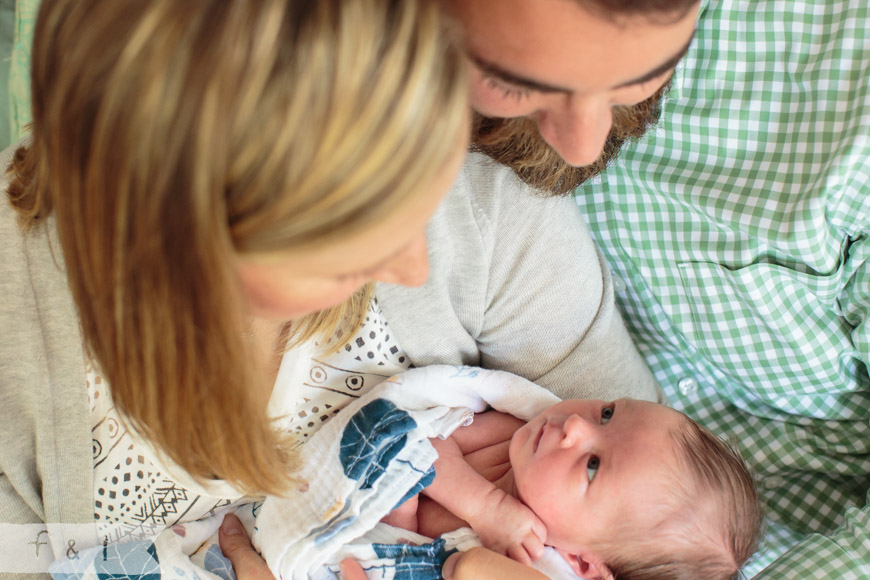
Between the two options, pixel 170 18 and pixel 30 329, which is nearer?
pixel 170 18

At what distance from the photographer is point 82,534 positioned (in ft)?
4.27

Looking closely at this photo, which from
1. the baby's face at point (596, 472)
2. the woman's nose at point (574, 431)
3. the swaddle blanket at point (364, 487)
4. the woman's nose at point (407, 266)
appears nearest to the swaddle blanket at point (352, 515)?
the swaddle blanket at point (364, 487)

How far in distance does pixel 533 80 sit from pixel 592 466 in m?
0.78

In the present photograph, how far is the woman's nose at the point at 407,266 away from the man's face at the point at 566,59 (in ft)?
0.70

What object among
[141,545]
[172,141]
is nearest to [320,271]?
[172,141]

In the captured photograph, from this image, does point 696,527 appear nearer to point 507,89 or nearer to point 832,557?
point 832,557

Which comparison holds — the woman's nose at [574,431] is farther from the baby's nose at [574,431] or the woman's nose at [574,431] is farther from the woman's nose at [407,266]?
the woman's nose at [407,266]

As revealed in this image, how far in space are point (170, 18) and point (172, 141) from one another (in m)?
0.10

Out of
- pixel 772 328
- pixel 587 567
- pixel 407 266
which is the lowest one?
pixel 587 567

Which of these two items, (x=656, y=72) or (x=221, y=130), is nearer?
(x=221, y=130)

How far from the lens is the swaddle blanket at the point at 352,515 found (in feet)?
4.15

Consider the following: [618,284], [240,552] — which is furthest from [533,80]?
[240,552]

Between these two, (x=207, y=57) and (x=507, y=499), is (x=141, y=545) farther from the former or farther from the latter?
(x=207, y=57)

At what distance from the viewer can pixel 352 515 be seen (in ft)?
4.19
